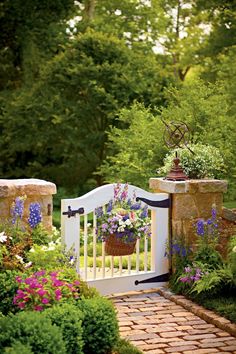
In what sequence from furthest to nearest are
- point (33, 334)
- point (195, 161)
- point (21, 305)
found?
1. point (195, 161)
2. point (21, 305)
3. point (33, 334)

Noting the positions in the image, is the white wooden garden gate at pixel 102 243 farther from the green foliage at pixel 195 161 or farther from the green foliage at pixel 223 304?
the green foliage at pixel 223 304

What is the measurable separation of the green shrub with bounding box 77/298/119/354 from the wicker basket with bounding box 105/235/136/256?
1738mm

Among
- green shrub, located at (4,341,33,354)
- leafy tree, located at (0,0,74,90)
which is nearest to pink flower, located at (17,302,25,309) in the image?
green shrub, located at (4,341,33,354)

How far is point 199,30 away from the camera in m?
20.4

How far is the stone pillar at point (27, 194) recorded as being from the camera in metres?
6.42

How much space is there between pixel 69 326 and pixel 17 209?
1.64 metres

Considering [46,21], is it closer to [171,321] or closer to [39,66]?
[39,66]

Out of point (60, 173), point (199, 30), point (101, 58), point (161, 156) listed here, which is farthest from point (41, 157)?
point (199, 30)

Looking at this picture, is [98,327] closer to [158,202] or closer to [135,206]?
[135,206]

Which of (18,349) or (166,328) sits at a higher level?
(18,349)

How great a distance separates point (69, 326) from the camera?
189 inches

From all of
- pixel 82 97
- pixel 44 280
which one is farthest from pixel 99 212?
pixel 82 97

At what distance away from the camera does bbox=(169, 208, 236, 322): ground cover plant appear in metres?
6.61

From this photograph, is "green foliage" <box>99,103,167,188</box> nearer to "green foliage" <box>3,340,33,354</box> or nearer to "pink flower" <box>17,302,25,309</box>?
"pink flower" <box>17,302,25,309</box>
